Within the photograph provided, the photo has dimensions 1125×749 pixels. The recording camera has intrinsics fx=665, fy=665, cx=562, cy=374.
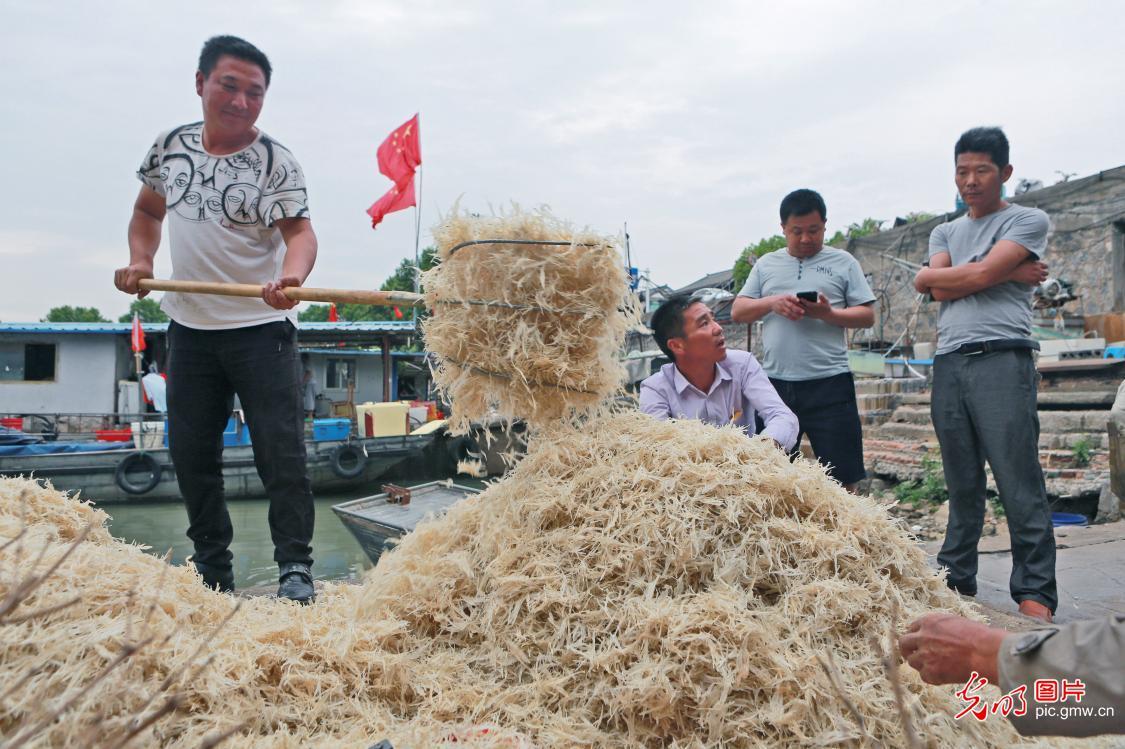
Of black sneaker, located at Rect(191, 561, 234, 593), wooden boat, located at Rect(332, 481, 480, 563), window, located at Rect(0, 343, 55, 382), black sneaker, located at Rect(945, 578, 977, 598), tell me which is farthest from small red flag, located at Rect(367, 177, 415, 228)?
black sneaker, located at Rect(945, 578, 977, 598)

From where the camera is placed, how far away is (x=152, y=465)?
13.6 m

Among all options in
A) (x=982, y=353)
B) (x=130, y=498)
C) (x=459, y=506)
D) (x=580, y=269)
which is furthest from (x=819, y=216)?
(x=130, y=498)

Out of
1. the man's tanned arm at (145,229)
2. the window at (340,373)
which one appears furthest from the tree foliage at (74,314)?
the man's tanned arm at (145,229)

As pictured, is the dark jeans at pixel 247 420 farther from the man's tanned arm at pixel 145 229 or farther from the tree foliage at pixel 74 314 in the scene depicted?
the tree foliage at pixel 74 314

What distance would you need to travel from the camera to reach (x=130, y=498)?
13.8 meters

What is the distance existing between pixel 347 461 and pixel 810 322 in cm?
1353

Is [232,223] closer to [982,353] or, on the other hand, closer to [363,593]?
[363,593]

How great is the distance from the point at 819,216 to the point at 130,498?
14.9 meters

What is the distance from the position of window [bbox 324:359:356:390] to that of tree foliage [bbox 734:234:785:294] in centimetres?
1388

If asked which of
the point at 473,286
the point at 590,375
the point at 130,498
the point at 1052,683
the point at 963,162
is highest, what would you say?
the point at 963,162

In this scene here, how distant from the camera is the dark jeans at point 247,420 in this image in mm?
2979

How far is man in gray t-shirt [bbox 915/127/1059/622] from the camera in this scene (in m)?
3.05

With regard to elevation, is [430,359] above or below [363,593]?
above

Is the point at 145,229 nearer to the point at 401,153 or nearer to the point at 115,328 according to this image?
the point at 401,153
